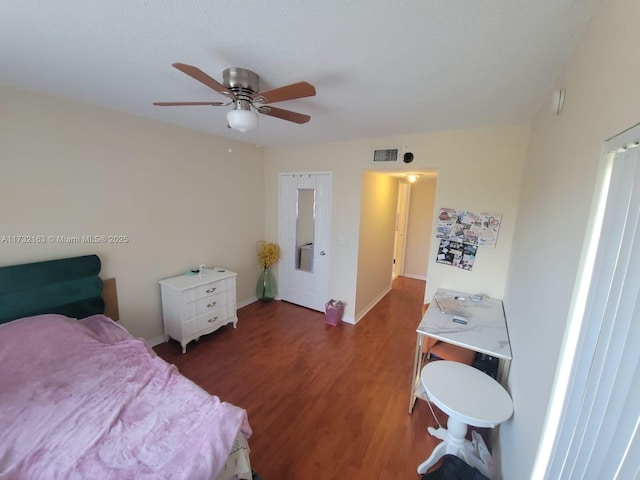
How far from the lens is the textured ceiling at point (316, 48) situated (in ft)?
3.33

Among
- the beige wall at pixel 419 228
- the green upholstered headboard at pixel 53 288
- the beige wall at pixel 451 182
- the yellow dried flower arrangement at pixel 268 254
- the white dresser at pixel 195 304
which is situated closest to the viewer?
the green upholstered headboard at pixel 53 288

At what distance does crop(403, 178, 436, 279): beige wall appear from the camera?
17.6ft

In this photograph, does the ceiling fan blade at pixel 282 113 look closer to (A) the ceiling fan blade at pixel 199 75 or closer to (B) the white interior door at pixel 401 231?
(A) the ceiling fan blade at pixel 199 75

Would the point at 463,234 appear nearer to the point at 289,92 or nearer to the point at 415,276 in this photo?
the point at 289,92

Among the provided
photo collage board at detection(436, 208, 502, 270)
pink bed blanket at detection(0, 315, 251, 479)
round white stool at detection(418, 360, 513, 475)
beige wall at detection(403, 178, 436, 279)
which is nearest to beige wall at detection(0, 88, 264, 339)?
pink bed blanket at detection(0, 315, 251, 479)

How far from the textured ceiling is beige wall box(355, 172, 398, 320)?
1489 millimetres

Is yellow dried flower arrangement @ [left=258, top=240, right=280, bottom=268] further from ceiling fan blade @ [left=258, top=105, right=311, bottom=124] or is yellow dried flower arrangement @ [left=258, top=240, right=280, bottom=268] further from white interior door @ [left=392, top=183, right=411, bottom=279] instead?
white interior door @ [left=392, top=183, right=411, bottom=279]

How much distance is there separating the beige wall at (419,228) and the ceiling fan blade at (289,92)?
178 inches

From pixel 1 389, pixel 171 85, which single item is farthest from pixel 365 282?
pixel 1 389

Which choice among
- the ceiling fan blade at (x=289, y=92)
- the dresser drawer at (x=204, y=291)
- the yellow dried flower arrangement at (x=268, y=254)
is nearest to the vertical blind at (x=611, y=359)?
the ceiling fan blade at (x=289, y=92)

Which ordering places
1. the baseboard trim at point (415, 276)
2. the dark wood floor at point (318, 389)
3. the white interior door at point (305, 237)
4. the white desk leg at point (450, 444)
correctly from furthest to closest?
1. the baseboard trim at point (415, 276)
2. the white interior door at point (305, 237)
3. the dark wood floor at point (318, 389)
4. the white desk leg at point (450, 444)

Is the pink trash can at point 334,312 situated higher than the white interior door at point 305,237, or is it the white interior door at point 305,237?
the white interior door at point 305,237

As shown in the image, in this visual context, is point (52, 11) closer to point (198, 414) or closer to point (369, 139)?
point (198, 414)

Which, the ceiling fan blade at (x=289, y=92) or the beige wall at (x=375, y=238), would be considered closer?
the ceiling fan blade at (x=289, y=92)
